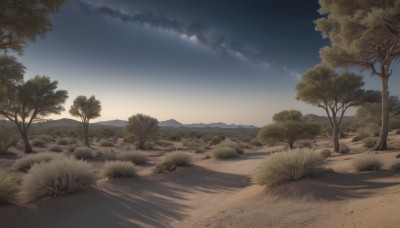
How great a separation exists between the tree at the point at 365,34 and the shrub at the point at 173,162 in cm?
980

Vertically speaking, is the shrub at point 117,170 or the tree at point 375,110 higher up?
the tree at point 375,110

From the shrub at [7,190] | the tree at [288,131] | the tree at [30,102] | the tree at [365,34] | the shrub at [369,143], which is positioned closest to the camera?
the shrub at [7,190]

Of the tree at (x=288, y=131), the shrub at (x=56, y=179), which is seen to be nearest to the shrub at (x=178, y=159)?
the tree at (x=288, y=131)

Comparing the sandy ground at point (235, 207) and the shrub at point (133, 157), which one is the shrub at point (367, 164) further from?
the shrub at point (133, 157)

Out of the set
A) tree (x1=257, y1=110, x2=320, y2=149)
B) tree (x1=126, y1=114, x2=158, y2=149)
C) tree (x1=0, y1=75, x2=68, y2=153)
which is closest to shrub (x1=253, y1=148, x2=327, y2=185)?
tree (x1=257, y1=110, x2=320, y2=149)

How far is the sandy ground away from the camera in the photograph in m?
5.20

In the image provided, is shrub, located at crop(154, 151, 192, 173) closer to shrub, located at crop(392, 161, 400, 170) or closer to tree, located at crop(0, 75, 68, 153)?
shrub, located at crop(392, 161, 400, 170)

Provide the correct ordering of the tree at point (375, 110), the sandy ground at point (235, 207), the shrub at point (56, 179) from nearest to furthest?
the sandy ground at point (235, 207), the shrub at point (56, 179), the tree at point (375, 110)

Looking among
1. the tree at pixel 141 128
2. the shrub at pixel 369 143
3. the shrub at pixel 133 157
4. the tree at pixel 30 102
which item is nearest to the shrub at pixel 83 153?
the shrub at pixel 133 157

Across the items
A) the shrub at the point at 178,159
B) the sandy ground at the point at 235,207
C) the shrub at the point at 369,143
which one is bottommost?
the sandy ground at the point at 235,207

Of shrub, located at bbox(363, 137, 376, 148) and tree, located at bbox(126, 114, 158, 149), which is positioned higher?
tree, located at bbox(126, 114, 158, 149)

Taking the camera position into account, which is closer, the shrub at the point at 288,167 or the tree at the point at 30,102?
the shrub at the point at 288,167

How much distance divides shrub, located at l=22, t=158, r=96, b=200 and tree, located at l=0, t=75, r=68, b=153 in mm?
18899

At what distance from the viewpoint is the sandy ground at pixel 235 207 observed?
520cm
